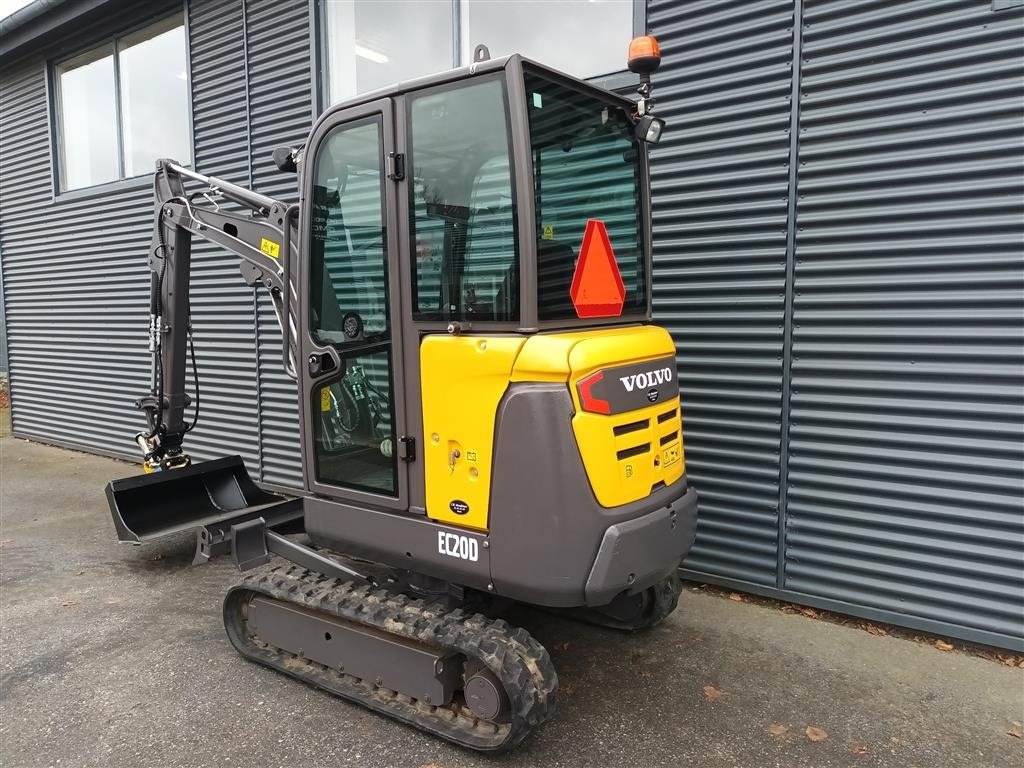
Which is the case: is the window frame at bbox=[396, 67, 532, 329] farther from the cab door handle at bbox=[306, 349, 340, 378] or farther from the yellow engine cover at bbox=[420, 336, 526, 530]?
the cab door handle at bbox=[306, 349, 340, 378]

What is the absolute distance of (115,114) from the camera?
8.77 meters

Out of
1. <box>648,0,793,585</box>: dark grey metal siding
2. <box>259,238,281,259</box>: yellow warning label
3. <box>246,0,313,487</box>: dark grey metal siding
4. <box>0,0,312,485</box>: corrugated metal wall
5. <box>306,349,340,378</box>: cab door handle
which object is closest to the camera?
<box>306,349,340,378</box>: cab door handle

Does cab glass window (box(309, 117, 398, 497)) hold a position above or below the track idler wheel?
above

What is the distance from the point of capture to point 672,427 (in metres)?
3.26

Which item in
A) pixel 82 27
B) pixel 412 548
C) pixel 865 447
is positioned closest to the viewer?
pixel 412 548

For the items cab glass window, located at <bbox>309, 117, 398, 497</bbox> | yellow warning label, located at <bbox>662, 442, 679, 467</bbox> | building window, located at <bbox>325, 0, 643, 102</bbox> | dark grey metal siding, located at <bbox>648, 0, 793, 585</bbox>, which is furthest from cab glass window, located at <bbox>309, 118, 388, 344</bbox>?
dark grey metal siding, located at <bbox>648, 0, 793, 585</bbox>

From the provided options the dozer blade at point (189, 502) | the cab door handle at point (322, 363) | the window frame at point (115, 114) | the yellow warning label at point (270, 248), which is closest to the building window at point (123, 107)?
the window frame at point (115, 114)

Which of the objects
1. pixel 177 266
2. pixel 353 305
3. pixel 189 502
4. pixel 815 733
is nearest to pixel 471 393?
pixel 353 305

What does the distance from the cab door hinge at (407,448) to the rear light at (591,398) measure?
86 centimetres

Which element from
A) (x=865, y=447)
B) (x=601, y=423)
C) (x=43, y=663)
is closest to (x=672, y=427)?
(x=601, y=423)

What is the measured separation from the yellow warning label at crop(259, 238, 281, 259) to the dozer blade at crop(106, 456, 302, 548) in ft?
5.52

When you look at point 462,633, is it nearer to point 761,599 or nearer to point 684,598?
point 684,598

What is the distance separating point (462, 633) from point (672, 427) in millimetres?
1325

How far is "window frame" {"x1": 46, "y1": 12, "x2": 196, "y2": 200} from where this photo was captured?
766cm
